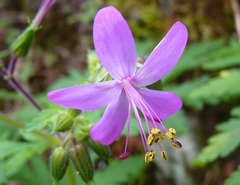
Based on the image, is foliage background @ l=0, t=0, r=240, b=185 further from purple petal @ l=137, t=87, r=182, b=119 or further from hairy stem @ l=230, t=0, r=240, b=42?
purple petal @ l=137, t=87, r=182, b=119

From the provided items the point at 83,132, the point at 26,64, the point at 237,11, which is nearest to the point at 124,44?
the point at 83,132

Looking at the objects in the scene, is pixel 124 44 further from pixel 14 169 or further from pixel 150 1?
pixel 150 1

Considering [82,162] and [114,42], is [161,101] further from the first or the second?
[82,162]

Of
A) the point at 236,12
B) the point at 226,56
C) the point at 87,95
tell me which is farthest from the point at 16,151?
the point at 236,12

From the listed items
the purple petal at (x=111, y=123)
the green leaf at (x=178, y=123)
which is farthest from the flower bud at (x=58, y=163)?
the green leaf at (x=178, y=123)

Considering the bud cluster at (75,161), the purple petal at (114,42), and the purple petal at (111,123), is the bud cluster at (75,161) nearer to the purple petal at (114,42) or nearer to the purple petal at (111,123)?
the purple petal at (111,123)

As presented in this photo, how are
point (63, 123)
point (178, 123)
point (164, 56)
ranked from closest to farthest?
point (164, 56)
point (63, 123)
point (178, 123)

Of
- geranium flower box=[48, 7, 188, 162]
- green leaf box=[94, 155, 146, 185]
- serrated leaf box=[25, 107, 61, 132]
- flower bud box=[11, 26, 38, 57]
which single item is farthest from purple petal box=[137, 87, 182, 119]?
green leaf box=[94, 155, 146, 185]
